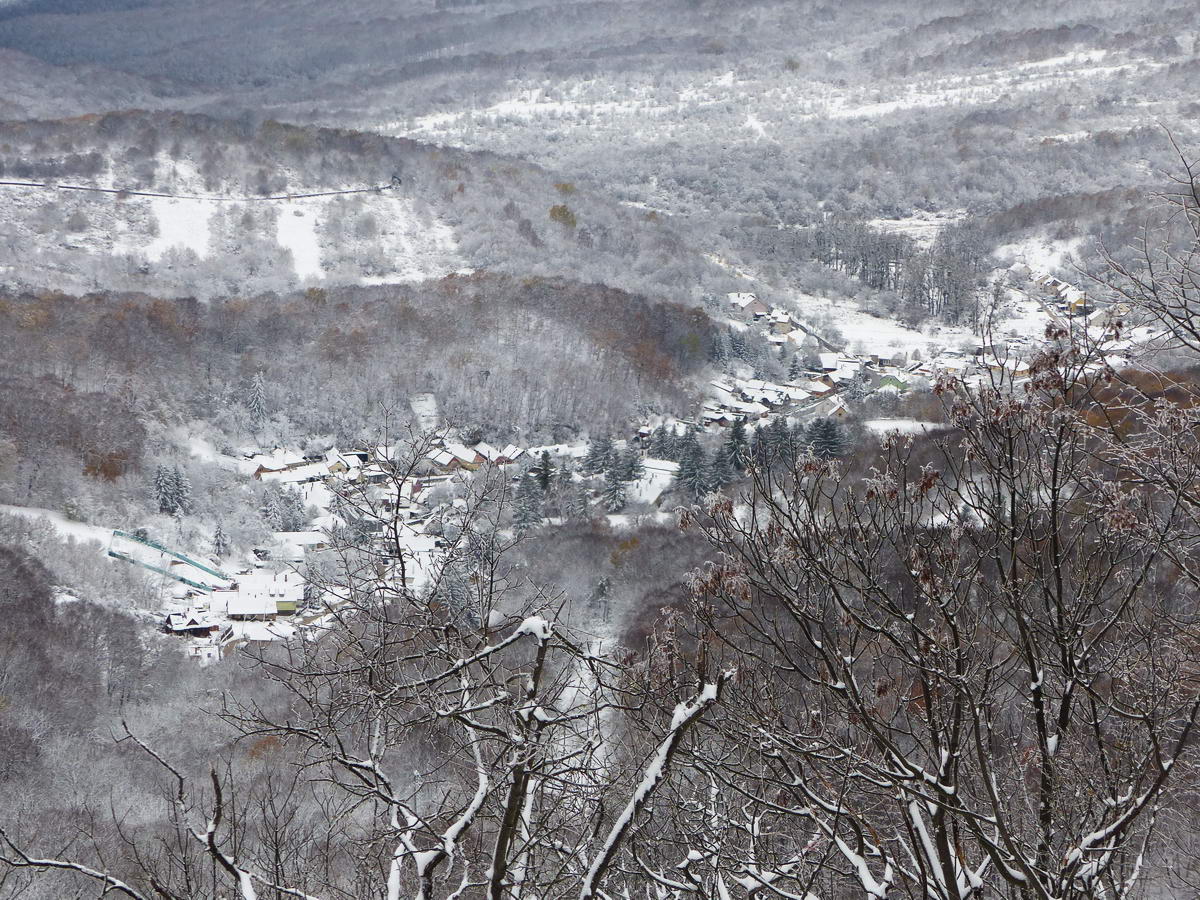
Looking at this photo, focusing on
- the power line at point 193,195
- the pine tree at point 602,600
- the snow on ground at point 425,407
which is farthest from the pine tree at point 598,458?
the power line at point 193,195

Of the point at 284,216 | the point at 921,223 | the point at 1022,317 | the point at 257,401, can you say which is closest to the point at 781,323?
the point at 1022,317

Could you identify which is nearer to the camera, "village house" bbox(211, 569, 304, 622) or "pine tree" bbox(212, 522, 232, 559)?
"village house" bbox(211, 569, 304, 622)

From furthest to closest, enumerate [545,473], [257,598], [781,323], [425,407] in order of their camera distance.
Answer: [781,323] < [425,407] < [545,473] < [257,598]

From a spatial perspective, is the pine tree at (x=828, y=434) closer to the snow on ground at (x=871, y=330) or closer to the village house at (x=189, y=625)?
the village house at (x=189, y=625)

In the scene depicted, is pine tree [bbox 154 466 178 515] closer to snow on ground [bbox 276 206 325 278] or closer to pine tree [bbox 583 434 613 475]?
pine tree [bbox 583 434 613 475]

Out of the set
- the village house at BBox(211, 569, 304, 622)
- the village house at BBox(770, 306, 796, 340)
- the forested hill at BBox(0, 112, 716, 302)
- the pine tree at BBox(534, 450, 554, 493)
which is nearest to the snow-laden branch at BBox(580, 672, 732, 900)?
the village house at BBox(211, 569, 304, 622)

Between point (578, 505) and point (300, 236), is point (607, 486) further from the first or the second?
point (300, 236)

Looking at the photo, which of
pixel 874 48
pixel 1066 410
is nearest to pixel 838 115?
pixel 874 48
